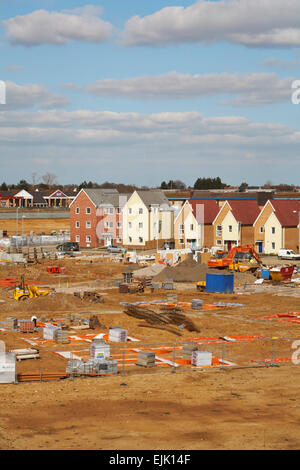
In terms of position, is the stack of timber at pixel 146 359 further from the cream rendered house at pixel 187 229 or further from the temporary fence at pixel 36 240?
the temporary fence at pixel 36 240

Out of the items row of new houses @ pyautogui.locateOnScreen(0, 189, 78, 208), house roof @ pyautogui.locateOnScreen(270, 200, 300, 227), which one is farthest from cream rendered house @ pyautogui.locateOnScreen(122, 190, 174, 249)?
row of new houses @ pyautogui.locateOnScreen(0, 189, 78, 208)

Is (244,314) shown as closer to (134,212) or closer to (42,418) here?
(42,418)

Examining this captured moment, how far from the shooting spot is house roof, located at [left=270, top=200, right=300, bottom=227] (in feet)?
266

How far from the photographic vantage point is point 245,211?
285ft

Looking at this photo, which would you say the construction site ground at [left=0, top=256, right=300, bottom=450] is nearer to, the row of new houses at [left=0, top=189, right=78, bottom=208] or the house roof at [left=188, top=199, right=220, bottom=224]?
the house roof at [left=188, top=199, right=220, bottom=224]

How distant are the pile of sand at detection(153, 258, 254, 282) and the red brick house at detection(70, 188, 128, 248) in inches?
1258

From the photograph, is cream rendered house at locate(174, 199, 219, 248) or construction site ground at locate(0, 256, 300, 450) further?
cream rendered house at locate(174, 199, 219, 248)

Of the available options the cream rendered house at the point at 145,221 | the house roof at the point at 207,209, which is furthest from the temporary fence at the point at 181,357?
the cream rendered house at the point at 145,221

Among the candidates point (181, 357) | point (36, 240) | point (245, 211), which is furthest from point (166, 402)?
point (36, 240)

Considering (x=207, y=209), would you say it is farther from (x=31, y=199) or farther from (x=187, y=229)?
(x=31, y=199)

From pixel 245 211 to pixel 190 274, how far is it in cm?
2613

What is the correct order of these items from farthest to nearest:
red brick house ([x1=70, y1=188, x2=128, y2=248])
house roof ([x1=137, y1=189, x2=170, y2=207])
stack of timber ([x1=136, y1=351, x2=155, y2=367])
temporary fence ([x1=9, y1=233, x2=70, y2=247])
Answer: red brick house ([x1=70, y1=188, x2=128, y2=248])
temporary fence ([x1=9, y1=233, x2=70, y2=247])
house roof ([x1=137, y1=189, x2=170, y2=207])
stack of timber ([x1=136, y1=351, x2=155, y2=367])

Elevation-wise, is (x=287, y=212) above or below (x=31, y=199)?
below

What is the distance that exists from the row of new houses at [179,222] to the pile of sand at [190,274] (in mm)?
20352
